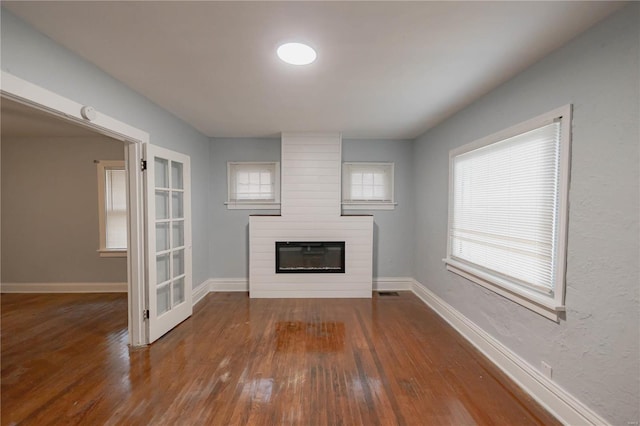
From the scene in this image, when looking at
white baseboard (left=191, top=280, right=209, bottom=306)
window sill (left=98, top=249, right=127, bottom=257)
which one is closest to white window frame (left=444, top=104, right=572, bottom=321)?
white baseboard (left=191, top=280, right=209, bottom=306)

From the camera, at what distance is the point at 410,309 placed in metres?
3.57

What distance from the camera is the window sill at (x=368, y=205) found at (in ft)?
14.2

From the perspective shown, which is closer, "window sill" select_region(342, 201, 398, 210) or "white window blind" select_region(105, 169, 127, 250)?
"white window blind" select_region(105, 169, 127, 250)

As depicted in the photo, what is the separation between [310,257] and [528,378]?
9.06 feet

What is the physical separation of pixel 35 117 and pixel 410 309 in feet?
17.6

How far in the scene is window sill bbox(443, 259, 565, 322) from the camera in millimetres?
1752

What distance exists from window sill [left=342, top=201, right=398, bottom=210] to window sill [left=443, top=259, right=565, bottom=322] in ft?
5.34

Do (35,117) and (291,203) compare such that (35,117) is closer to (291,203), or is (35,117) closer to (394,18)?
(291,203)

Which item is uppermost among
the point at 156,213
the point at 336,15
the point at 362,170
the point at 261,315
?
the point at 336,15

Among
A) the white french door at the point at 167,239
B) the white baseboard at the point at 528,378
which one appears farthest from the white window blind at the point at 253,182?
the white baseboard at the point at 528,378

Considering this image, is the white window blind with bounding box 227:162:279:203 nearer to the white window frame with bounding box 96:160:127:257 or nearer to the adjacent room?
the adjacent room

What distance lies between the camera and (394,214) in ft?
14.4

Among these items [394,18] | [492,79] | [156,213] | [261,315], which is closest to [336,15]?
[394,18]

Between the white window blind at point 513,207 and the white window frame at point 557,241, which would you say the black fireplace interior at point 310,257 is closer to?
the white window blind at point 513,207
